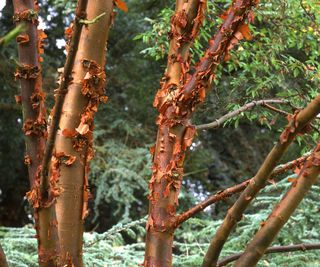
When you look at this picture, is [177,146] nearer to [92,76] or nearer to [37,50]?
[92,76]

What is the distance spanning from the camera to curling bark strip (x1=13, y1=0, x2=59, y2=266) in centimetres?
83

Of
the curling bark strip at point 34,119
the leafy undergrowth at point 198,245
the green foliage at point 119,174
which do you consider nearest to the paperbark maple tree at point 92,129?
the curling bark strip at point 34,119

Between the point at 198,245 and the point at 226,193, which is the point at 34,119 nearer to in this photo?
the point at 226,193

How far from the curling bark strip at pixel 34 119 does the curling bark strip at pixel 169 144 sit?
0.20m

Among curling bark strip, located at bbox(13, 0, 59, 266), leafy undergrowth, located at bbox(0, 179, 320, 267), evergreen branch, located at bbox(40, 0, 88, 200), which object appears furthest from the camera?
leafy undergrowth, located at bbox(0, 179, 320, 267)

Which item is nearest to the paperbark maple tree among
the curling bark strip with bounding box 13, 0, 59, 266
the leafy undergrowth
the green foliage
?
the curling bark strip with bounding box 13, 0, 59, 266

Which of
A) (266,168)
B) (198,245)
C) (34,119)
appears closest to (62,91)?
(34,119)

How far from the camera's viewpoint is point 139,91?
423cm

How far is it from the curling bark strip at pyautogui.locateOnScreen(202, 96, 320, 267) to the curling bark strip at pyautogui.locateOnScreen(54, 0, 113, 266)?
263 millimetres

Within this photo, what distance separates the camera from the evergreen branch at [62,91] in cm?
66

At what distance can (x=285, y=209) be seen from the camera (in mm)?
746

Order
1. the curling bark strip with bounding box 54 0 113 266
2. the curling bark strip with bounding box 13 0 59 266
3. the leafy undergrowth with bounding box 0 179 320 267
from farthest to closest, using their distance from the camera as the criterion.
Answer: the leafy undergrowth with bounding box 0 179 320 267 < the curling bark strip with bounding box 54 0 113 266 < the curling bark strip with bounding box 13 0 59 266

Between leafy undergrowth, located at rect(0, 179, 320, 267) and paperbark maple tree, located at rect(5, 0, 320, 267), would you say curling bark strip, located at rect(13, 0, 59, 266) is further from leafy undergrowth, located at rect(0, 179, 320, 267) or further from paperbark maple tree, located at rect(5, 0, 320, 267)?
leafy undergrowth, located at rect(0, 179, 320, 267)

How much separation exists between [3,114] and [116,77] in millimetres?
986
